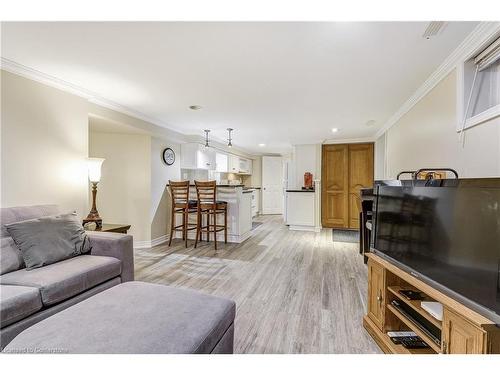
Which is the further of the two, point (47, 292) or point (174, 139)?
point (174, 139)

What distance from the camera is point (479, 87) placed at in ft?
5.95

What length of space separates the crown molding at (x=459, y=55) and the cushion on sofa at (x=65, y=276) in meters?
3.29

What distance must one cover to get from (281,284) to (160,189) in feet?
9.52

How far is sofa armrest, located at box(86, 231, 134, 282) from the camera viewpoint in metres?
2.23

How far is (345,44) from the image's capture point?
6.03 ft

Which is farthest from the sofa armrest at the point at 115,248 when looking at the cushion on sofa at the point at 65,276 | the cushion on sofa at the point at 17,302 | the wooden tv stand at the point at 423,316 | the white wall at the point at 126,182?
the wooden tv stand at the point at 423,316

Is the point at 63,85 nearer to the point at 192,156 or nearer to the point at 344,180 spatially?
the point at 192,156

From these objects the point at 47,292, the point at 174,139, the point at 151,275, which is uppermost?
the point at 174,139
